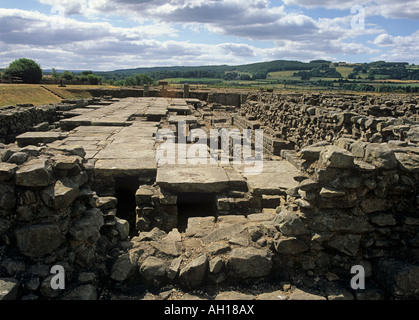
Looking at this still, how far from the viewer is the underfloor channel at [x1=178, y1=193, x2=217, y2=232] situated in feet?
19.3

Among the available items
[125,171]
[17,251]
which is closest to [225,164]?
[125,171]

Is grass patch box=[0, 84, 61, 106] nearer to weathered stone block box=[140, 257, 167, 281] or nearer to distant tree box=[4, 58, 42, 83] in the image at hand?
distant tree box=[4, 58, 42, 83]

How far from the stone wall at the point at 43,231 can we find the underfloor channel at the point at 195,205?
243 centimetres

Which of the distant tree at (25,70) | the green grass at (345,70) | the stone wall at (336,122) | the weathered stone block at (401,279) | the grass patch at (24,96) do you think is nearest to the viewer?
the weathered stone block at (401,279)

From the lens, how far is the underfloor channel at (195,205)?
5.89m

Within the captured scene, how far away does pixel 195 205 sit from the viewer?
607 centimetres

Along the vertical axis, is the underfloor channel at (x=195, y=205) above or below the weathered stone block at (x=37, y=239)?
below

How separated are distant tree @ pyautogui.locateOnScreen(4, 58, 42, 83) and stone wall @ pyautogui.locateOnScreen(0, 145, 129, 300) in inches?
2137

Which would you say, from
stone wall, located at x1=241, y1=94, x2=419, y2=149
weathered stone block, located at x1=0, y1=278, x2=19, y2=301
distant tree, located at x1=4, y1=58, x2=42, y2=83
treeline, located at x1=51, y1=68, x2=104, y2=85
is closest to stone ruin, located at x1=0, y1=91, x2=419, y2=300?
weathered stone block, located at x1=0, y1=278, x2=19, y2=301

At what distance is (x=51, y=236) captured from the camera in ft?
10.6

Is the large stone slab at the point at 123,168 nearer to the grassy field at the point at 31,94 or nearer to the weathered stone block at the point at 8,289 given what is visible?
the weathered stone block at the point at 8,289

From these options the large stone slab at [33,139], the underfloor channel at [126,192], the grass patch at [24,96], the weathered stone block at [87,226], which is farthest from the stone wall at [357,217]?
the grass patch at [24,96]

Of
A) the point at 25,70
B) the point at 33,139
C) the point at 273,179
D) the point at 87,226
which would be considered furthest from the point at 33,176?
the point at 25,70

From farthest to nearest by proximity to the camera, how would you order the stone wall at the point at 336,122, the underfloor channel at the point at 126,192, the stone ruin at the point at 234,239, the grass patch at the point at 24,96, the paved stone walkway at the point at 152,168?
1. the grass patch at the point at 24,96
2. the stone wall at the point at 336,122
3. the underfloor channel at the point at 126,192
4. the paved stone walkway at the point at 152,168
5. the stone ruin at the point at 234,239
